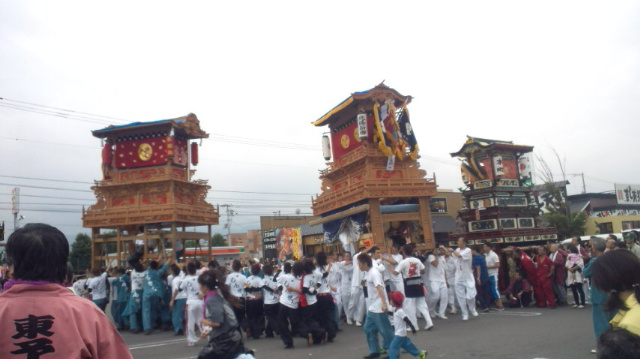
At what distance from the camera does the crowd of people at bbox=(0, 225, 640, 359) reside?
5.32m

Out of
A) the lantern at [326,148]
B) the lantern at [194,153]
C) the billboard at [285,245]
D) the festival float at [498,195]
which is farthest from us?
the billboard at [285,245]

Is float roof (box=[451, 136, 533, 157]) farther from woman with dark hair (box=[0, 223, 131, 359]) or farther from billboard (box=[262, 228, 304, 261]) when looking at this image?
woman with dark hair (box=[0, 223, 131, 359])

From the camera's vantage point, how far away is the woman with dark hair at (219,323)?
210 inches

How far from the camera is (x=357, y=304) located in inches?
479

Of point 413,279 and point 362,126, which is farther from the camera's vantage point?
point 362,126

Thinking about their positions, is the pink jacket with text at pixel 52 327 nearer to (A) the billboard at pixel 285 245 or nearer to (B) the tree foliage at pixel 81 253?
(A) the billboard at pixel 285 245

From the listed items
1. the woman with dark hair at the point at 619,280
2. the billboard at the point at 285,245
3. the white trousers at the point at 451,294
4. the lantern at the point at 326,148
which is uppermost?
the lantern at the point at 326,148

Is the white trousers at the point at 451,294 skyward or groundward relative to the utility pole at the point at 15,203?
groundward

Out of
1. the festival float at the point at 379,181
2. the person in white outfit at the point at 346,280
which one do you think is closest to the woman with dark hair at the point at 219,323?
the person in white outfit at the point at 346,280

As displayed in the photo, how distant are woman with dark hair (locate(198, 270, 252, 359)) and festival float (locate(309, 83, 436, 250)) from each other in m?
13.8

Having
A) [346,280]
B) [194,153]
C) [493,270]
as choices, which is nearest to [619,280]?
[346,280]

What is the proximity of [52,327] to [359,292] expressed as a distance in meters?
10.4

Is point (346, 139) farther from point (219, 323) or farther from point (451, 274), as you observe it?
point (219, 323)

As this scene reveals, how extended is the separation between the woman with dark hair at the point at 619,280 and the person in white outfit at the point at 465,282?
901cm
